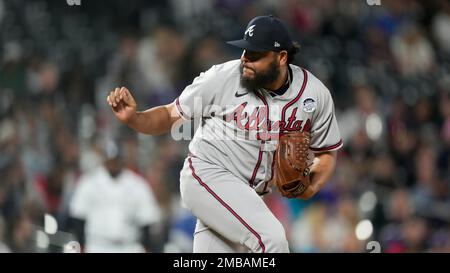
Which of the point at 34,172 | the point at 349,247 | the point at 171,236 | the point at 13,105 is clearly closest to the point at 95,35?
the point at 13,105

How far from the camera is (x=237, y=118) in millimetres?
5234

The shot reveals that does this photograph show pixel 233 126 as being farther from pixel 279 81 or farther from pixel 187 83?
pixel 187 83

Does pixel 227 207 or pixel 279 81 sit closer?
pixel 227 207

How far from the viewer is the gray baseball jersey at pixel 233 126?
5.19 metres

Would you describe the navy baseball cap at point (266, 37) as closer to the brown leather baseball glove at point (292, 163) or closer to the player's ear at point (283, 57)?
the player's ear at point (283, 57)

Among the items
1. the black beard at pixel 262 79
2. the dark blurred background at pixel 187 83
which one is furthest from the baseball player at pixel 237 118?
the dark blurred background at pixel 187 83

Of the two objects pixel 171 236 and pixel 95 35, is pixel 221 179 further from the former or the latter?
pixel 95 35

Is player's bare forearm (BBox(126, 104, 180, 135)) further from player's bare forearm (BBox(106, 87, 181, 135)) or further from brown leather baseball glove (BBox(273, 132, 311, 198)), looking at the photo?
brown leather baseball glove (BBox(273, 132, 311, 198))

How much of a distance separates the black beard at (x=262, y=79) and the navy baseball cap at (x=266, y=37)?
0.34 feet

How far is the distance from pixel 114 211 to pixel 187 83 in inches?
62.7

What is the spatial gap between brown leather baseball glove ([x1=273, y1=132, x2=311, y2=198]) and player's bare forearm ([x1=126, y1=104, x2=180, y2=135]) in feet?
1.89

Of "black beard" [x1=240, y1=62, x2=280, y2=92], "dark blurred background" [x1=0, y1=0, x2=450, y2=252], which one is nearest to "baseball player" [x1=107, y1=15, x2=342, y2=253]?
"black beard" [x1=240, y1=62, x2=280, y2=92]

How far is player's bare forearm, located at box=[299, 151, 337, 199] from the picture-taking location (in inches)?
213

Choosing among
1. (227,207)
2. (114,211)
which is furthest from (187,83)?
(227,207)
